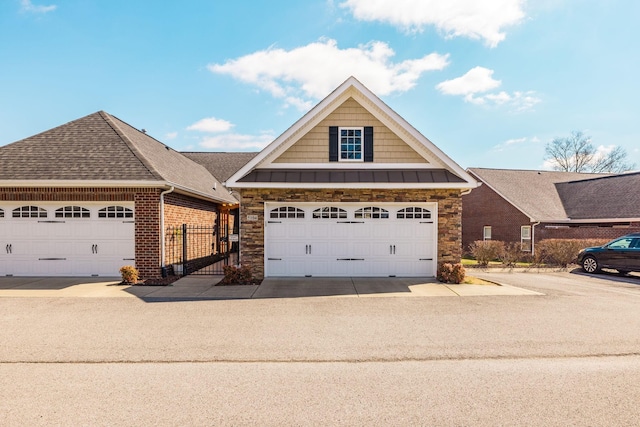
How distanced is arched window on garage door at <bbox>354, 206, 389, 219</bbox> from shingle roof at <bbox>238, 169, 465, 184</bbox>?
103 cm

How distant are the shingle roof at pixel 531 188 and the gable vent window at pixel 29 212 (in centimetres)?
2544

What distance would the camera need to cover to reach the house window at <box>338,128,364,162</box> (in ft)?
41.1

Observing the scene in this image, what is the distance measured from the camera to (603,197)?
931 inches

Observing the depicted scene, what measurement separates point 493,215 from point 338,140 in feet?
57.5

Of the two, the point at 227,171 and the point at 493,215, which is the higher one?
the point at 227,171

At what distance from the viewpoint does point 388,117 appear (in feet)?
40.5

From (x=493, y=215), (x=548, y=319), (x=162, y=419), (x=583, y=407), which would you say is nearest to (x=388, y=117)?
(x=548, y=319)

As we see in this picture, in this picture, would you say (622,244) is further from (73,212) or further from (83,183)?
(73,212)

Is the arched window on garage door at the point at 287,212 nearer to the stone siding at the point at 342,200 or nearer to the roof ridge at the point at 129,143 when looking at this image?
the stone siding at the point at 342,200

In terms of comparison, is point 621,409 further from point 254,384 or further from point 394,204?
point 394,204

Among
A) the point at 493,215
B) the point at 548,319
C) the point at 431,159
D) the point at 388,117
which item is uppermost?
the point at 388,117

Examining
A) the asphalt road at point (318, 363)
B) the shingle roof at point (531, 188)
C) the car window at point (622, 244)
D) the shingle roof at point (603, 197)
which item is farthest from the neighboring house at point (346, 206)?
the shingle roof at point (603, 197)

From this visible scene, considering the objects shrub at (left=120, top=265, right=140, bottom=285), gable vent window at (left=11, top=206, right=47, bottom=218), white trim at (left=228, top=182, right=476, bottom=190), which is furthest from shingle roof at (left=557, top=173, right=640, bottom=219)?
gable vent window at (left=11, top=206, right=47, bottom=218)

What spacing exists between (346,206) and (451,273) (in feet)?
13.5
